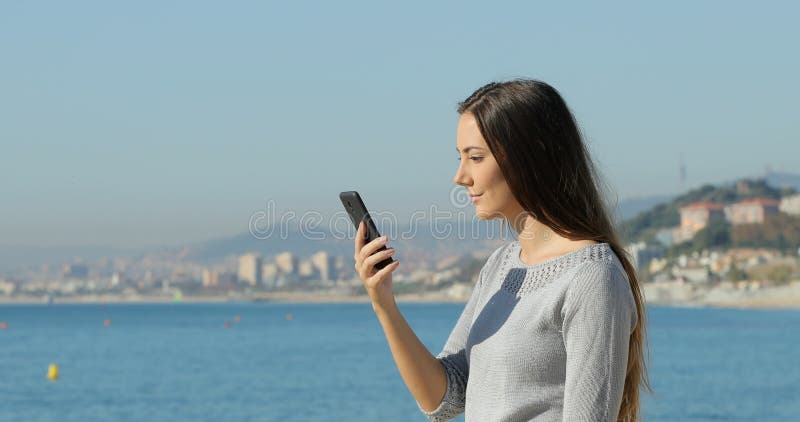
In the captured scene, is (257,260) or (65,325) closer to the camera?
(65,325)

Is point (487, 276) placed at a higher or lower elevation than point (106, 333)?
higher

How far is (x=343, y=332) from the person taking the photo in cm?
7900

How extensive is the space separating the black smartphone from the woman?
0.02 m

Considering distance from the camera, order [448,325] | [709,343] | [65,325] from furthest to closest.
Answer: [65,325]
[448,325]
[709,343]

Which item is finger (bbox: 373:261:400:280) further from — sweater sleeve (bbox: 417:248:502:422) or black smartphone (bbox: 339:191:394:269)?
sweater sleeve (bbox: 417:248:502:422)

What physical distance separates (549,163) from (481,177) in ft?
0.44

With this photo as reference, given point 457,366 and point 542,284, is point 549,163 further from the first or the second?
point 457,366

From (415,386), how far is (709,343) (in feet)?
199

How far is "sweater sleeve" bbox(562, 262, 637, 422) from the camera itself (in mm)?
2191

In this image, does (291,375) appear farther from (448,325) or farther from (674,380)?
(448,325)

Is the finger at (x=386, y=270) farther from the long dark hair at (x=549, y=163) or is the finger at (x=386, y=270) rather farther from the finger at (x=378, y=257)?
the long dark hair at (x=549, y=163)

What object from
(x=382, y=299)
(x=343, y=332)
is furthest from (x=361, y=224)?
(x=343, y=332)

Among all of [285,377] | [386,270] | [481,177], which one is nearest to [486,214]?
[481,177]

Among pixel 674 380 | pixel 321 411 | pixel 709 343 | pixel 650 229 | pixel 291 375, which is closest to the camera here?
pixel 321 411
